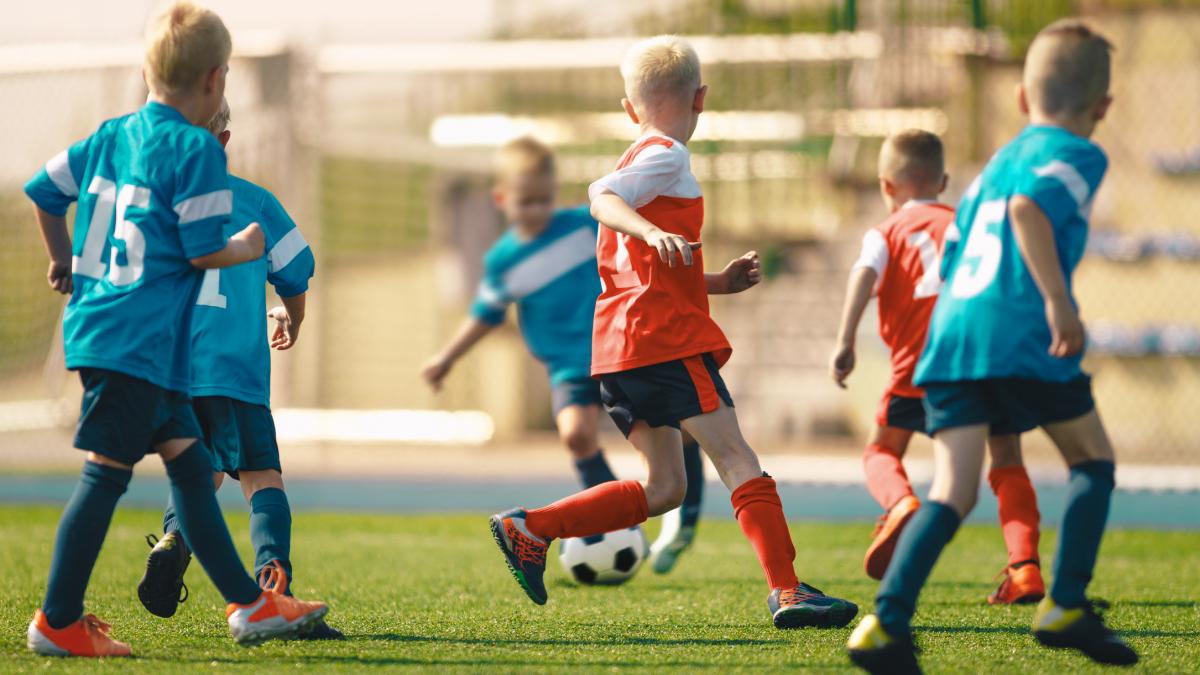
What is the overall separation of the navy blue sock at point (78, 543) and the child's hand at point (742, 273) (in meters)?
1.51

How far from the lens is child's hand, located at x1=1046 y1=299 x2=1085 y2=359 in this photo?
273 cm

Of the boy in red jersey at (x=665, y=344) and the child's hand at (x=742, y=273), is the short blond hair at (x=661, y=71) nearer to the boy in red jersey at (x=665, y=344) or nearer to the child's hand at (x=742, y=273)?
the boy in red jersey at (x=665, y=344)

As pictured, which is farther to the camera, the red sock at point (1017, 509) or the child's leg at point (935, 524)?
the red sock at point (1017, 509)

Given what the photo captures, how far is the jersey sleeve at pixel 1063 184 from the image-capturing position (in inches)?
111

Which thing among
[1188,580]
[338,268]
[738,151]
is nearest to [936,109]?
[738,151]

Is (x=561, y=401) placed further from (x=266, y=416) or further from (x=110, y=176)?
(x=110, y=176)

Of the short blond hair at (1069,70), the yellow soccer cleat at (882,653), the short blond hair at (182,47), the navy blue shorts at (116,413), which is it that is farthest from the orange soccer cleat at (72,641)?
the short blond hair at (1069,70)

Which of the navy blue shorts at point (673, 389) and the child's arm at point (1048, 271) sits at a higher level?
the child's arm at point (1048, 271)

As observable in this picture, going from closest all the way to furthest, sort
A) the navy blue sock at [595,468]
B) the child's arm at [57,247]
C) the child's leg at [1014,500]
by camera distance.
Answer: the child's arm at [57,247]
the child's leg at [1014,500]
the navy blue sock at [595,468]

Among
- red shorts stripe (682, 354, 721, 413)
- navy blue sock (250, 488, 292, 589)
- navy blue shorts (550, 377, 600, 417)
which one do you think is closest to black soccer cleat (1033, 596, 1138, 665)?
red shorts stripe (682, 354, 721, 413)

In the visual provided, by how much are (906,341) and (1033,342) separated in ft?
5.10

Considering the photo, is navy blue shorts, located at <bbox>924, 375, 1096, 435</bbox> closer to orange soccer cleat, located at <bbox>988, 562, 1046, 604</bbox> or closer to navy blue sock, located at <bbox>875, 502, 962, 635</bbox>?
navy blue sock, located at <bbox>875, 502, 962, 635</bbox>

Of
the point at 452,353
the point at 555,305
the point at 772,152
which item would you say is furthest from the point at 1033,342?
the point at 772,152

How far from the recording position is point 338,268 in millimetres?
14023
